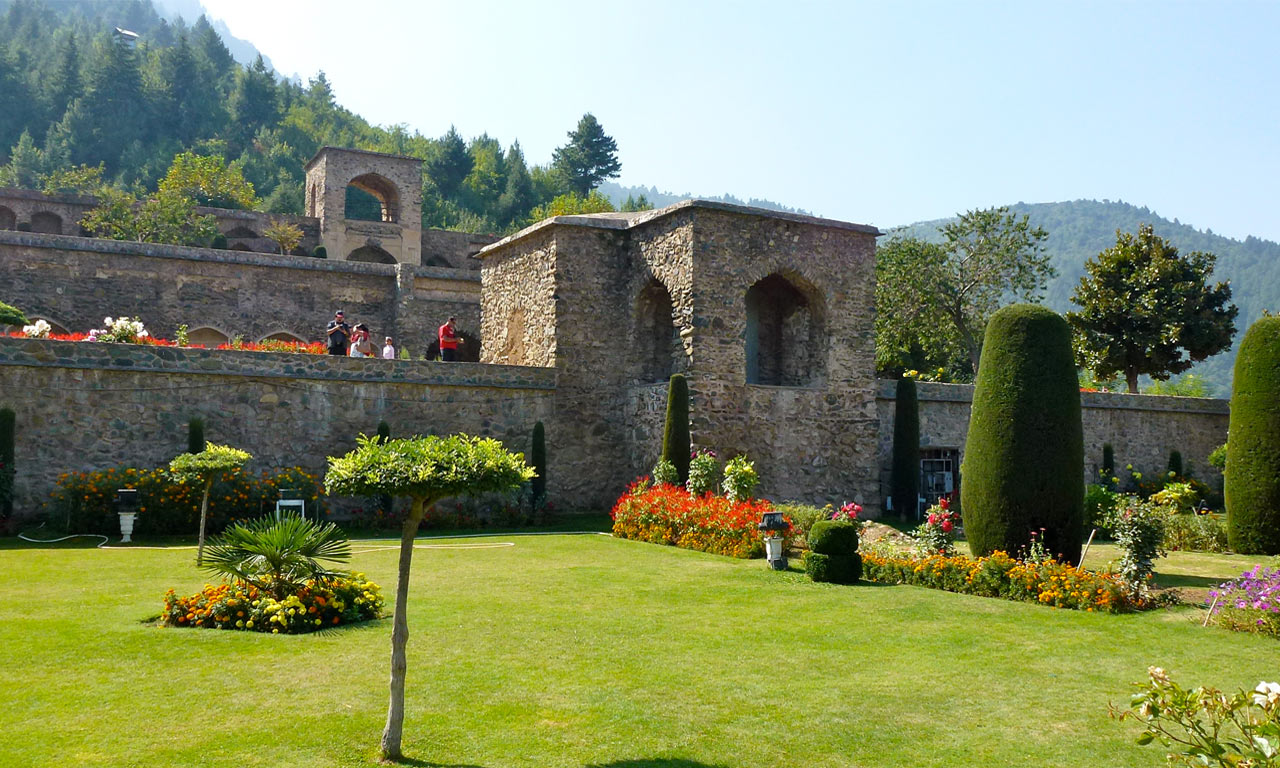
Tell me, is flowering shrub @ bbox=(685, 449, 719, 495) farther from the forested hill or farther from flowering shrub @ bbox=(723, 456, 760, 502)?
the forested hill

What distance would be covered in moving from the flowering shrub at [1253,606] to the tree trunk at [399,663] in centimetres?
869

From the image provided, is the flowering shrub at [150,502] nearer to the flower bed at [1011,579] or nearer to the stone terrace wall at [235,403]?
the stone terrace wall at [235,403]

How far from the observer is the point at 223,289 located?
3034cm

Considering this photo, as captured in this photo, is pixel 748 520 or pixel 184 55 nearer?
pixel 748 520

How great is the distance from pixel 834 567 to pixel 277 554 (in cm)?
743

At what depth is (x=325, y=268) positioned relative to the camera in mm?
31594

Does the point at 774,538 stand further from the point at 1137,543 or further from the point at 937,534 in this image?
the point at 1137,543

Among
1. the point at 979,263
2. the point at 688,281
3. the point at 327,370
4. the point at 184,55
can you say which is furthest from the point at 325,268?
the point at 184,55

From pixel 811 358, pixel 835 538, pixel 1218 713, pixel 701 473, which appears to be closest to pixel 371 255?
pixel 811 358

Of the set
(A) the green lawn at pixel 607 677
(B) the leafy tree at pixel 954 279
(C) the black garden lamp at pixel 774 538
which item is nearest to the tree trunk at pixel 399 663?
(A) the green lawn at pixel 607 677

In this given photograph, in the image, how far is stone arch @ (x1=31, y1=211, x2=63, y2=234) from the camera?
150 feet

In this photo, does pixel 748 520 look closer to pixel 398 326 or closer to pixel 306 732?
pixel 306 732

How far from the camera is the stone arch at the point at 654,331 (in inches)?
931

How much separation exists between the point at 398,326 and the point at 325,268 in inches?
118
